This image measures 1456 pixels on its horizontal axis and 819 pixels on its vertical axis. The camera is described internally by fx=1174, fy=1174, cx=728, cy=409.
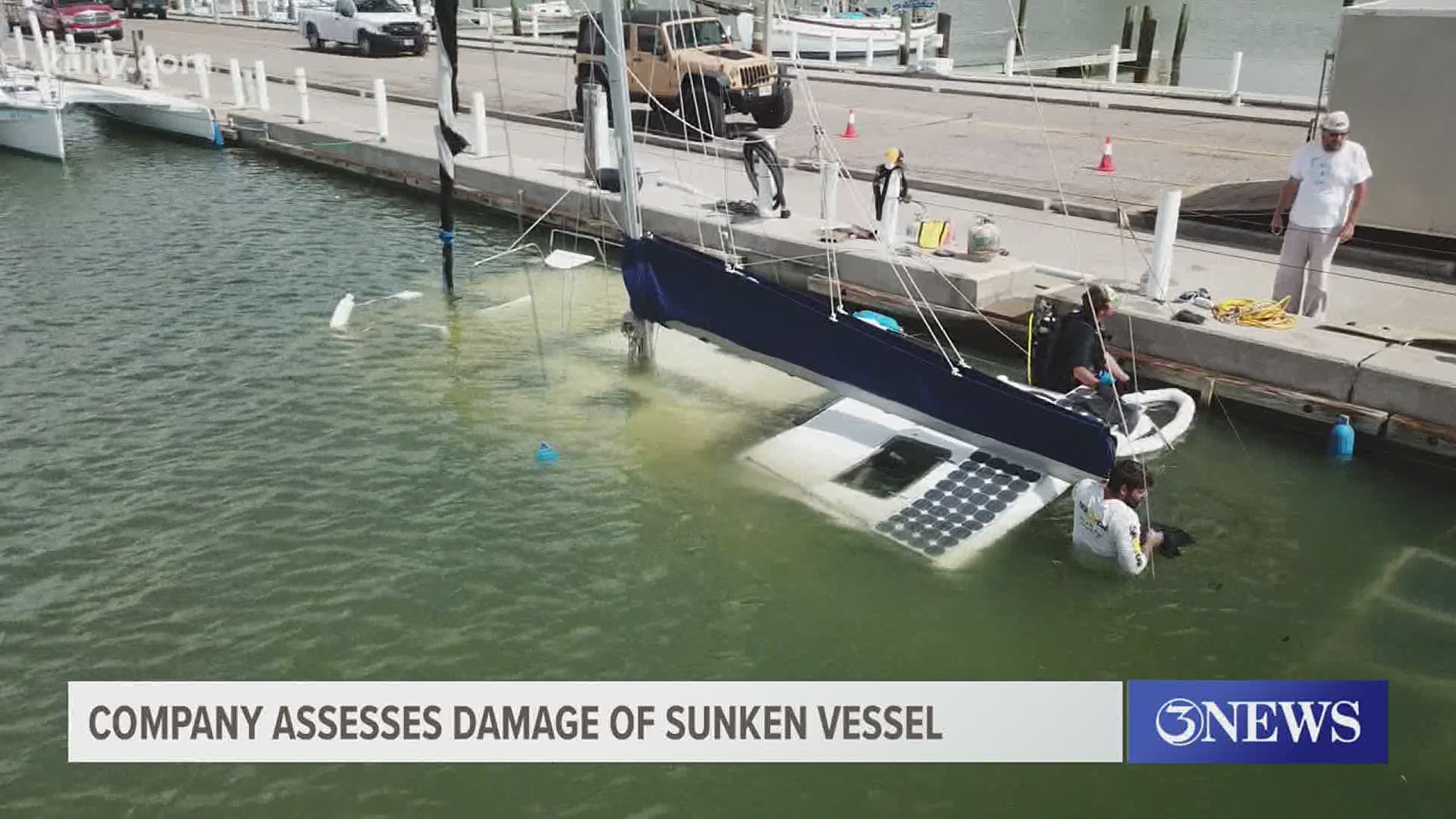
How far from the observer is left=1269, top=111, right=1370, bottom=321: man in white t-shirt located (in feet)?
36.6

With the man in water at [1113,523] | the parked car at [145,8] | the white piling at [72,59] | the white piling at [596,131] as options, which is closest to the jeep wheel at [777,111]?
the white piling at [596,131]

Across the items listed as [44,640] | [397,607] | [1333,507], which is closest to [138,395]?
[44,640]

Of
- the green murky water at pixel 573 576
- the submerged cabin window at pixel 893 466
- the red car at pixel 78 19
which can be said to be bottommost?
the green murky water at pixel 573 576

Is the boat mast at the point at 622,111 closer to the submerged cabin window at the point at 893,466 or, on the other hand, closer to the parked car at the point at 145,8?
the submerged cabin window at the point at 893,466

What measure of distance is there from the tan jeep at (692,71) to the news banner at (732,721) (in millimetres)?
15756

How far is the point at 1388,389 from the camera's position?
10.5 meters

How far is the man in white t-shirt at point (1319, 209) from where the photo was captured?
11141mm

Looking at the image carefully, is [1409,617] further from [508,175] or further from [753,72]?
[753,72]

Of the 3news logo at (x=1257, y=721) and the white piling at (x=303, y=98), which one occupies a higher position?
the white piling at (x=303, y=98)

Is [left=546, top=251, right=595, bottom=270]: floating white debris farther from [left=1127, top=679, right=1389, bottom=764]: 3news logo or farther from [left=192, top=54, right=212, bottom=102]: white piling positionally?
[left=192, top=54, right=212, bottom=102]: white piling

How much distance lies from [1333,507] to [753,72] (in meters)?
15.3

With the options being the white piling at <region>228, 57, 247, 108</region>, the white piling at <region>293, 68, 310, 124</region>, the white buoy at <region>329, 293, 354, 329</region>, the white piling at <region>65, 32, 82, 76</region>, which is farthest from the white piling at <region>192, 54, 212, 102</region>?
the white buoy at <region>329, 293, 354, 329</region>

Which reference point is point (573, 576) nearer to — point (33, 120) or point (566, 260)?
point (566, 260)

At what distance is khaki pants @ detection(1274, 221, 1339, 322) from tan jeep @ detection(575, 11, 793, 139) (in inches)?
466
